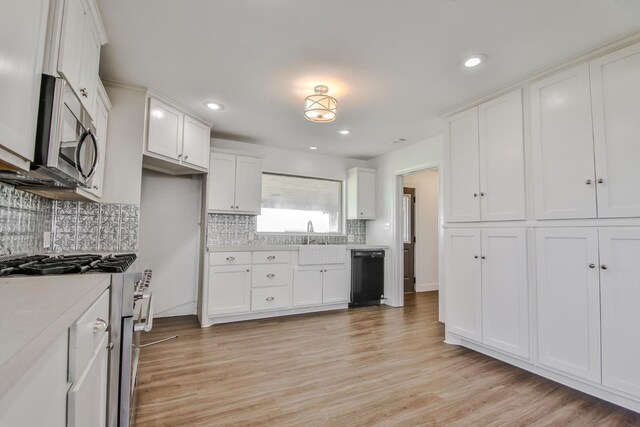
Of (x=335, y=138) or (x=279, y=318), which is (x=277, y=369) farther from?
(x=335, y=138)

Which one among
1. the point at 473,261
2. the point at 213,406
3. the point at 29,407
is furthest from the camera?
the point at 473,261

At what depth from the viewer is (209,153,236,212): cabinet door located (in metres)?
3.86

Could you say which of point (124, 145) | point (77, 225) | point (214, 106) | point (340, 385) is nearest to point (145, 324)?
point (340, 385)

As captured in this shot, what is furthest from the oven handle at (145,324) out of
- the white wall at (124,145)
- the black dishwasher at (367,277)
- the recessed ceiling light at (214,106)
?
the black dishwasher at (367,277)

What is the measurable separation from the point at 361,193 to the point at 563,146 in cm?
289

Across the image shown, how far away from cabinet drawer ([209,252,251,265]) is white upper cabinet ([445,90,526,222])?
7.68ft

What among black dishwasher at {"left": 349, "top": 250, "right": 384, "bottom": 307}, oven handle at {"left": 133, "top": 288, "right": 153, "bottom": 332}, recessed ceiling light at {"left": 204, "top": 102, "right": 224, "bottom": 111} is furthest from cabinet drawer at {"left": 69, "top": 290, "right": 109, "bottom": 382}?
black dishwasher at {"left": 349, "top": 250, "right": 384, "bottom": 307}

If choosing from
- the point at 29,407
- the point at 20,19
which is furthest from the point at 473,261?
the point at 20,19

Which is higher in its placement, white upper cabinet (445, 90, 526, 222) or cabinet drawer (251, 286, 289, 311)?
white upper cabinet (445, 90, 526, 222)

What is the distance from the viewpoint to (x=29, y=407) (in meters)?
0.55

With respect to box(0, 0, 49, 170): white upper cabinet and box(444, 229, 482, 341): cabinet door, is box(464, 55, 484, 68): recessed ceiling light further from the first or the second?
box(0, 0, 49, 170): white upper cabinet

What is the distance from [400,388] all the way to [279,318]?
2090mm

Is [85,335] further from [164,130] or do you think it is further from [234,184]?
[234,184]

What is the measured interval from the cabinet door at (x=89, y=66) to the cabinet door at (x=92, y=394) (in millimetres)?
1345
